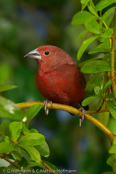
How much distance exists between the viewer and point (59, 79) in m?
1.82

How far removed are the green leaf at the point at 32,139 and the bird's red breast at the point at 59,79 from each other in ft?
2.43

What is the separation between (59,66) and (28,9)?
1909mm

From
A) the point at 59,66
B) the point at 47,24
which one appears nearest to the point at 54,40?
the point at 47,24

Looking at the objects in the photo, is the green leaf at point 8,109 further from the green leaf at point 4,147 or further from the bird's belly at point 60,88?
the bird's belly at point 60,88

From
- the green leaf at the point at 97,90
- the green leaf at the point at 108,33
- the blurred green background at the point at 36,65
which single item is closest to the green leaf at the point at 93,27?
the green leaf at the point at 108,33

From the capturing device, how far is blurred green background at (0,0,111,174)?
2.61 meters

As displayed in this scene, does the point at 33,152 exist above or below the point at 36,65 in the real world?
below

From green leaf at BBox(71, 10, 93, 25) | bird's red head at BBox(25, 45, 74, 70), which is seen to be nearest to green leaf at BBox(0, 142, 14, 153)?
green leaf at BBox(71, 10, 93, 25)

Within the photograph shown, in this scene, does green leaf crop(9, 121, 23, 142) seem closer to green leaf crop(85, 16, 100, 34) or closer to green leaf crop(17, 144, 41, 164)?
green leaf crop(17, 144, 41, 164)

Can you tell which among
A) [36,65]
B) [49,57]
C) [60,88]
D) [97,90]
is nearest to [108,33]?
[97,90]

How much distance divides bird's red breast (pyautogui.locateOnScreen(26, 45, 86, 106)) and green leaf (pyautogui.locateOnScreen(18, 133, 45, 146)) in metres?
0.74

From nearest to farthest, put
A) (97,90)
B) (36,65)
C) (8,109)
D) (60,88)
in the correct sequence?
(8,109), (97,90), (60,88), (36,65)

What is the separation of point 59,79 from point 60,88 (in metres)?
0.04

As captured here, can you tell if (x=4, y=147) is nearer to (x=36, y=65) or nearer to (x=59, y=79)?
(x=59, y=79)
